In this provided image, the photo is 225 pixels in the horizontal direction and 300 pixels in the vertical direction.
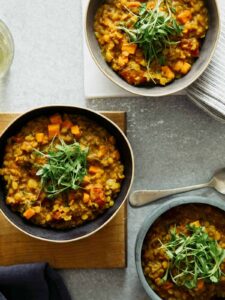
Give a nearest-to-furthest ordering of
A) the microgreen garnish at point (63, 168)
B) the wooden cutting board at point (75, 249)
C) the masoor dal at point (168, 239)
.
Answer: the microgreen garnish at point (63, 168)
the masoor dal at point (168, 239)
the wooden cutting board at point (75, 249)

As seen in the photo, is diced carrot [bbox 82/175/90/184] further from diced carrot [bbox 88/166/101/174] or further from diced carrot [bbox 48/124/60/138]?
diced carrot [bbox 48/124/60/138]

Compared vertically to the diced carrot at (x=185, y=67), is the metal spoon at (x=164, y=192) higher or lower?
lower

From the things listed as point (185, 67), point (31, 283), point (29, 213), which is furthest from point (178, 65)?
point (31, 283)

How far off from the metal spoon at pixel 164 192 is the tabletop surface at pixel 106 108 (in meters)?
0.03

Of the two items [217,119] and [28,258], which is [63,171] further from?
[217,119]

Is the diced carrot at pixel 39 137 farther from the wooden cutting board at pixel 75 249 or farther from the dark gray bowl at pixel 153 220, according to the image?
the dark gray bowl at pixel 153 220

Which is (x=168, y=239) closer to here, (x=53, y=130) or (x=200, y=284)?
(x=200, y=284)

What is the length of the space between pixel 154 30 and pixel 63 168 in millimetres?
501

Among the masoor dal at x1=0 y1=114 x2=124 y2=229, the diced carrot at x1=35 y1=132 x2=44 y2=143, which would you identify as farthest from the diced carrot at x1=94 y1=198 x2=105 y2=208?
the diced carrot at x1=35 y1=132 x2=44 y2=143

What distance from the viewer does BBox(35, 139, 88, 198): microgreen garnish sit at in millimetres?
1788

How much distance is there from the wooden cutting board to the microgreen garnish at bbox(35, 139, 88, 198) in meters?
0.25

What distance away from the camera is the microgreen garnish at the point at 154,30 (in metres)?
1.80

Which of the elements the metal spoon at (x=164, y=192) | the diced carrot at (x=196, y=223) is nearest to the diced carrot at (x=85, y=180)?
the metal spoon at (x=164, y=192)

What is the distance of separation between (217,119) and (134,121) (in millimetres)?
282
